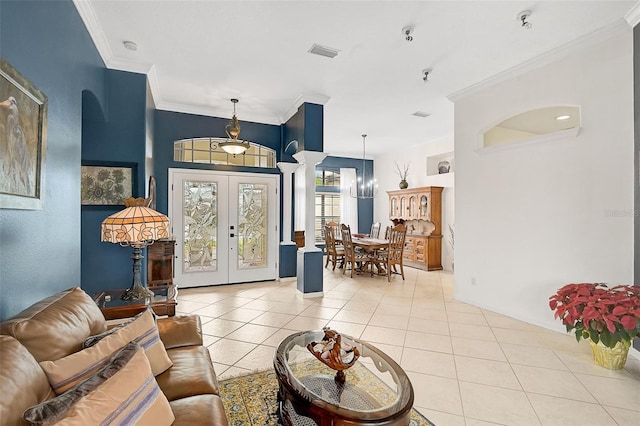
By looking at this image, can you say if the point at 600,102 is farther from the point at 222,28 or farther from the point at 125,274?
the point at 125,274

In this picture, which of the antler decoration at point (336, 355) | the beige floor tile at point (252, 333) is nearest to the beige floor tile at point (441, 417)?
the antler decoration at point (336, 355)

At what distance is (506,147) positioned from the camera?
3.93 meters

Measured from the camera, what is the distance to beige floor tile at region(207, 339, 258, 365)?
2764 mm

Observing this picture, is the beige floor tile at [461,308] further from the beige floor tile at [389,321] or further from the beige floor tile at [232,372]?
the beige floor tile at [232,372]

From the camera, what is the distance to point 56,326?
4.64 ft

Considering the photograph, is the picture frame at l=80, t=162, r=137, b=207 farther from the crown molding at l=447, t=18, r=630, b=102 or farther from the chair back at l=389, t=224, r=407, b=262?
the crown molding at l=447, t=18, r=630, b=102

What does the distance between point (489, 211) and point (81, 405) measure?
4.43 m

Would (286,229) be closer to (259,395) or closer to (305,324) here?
(305,324)

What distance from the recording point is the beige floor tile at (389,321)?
11.8ft

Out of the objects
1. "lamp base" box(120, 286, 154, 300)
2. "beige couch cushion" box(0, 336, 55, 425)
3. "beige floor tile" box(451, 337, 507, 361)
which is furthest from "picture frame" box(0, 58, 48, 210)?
"beige floor tile" box(451, 337, 507, 361)

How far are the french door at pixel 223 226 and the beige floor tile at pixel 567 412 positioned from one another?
4.47 m

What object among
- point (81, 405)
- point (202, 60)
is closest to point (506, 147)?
point (202, 60)

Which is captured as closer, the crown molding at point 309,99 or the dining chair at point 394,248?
the crown molding at point 309,99

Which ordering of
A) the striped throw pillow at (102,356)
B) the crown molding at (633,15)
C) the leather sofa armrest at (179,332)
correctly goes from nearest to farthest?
the striped throw pillow at (102,356) < the leather sofa armrest at (179,332) < the crown molding at (633,15)
